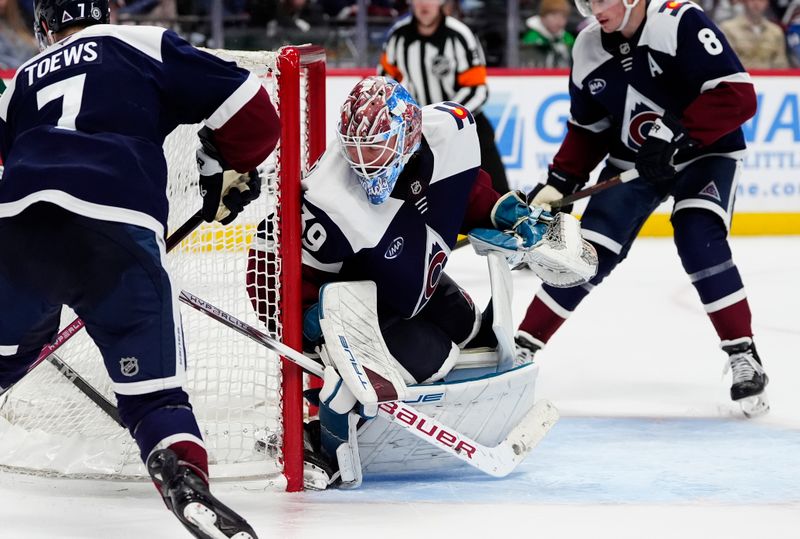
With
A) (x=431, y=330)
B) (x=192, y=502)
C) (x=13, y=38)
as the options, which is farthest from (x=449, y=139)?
(x=13, y=38)

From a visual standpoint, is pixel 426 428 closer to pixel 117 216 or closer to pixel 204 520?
pixel 204 520

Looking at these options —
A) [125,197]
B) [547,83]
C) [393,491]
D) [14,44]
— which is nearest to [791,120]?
[547,83]

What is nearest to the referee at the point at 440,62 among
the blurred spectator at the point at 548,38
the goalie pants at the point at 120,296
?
the blurred spectator at the point at 548,38

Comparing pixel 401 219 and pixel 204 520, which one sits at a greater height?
pixel 401 219

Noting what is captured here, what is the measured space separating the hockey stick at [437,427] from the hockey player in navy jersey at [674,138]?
30.3 inches

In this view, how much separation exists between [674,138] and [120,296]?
65.7 inches

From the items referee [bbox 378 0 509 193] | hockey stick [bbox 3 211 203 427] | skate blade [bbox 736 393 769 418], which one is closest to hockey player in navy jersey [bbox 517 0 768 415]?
skate blade [bbox 736 393 769 418]

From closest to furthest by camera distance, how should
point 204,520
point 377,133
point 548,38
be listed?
point 204,520 < point 377,133 < point 548,38

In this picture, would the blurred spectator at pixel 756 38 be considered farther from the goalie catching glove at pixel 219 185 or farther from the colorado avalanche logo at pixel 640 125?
the goalie catching glove at pixel 219 185

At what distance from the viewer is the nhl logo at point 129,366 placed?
6.61 feet

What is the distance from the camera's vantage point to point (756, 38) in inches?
261

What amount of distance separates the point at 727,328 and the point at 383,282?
1.17 meters

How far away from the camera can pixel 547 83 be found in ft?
19.8

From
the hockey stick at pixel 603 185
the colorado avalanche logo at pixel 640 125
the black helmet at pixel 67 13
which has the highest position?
the black helmet at pixel 67 13
